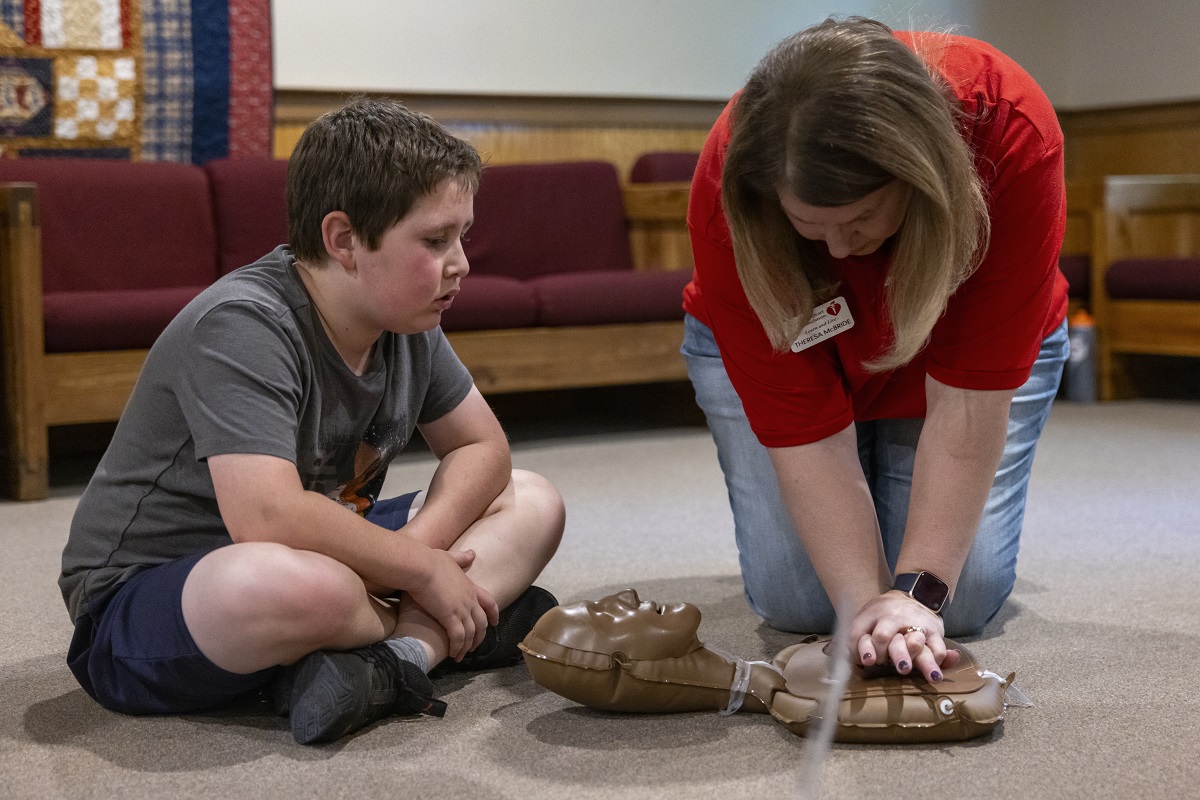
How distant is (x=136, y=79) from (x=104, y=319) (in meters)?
1.04

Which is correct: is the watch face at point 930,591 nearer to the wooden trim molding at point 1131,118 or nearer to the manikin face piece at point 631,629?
the manikin face piece at point 631,629

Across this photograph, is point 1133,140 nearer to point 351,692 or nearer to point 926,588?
point 926,588

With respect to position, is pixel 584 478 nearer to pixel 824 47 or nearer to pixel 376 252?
pixel 376 252

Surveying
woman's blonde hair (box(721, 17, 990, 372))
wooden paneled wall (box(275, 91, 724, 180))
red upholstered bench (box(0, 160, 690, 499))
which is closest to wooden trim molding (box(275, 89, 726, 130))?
wooden paneled wall (box(275, 91, 724, 180))

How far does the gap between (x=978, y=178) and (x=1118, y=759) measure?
534 millimetres

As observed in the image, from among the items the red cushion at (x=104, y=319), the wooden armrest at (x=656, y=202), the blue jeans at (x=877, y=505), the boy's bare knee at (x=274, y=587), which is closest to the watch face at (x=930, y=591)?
the blue jeans at (x=877, y=505)

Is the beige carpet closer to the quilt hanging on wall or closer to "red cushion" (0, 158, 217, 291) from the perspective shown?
"red cushion" (0, 158, 217, 291)


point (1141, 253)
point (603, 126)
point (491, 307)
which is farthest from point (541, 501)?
point (1141, 253)

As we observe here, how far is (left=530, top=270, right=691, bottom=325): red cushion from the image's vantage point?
3.20m

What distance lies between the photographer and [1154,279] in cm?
375

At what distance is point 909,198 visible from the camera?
1.08 metres

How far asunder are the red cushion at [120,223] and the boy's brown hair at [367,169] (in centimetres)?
201

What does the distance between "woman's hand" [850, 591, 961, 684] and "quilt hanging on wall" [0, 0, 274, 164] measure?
2.87m

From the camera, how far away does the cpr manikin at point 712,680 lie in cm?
114
